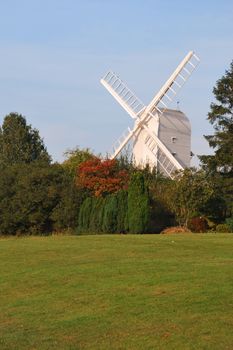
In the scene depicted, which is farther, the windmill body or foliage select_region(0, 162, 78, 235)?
A: the windmill body

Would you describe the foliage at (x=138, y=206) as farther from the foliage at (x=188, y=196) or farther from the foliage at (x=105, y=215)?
the foliage at (x=188, y=196)

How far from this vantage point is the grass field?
7.71 m

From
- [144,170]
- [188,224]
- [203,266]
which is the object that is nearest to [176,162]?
[144,170]

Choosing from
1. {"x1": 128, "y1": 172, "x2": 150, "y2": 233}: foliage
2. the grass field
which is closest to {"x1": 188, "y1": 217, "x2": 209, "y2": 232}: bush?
{"x1": 128, "y1": 172, "x2": 150, "y2": 233}: foliage

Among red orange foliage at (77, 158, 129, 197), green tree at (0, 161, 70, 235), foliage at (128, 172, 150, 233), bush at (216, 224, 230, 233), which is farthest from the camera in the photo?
red orange foliage at (77, 158, 129, 197)

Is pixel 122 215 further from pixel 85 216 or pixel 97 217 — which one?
pixel 85 216

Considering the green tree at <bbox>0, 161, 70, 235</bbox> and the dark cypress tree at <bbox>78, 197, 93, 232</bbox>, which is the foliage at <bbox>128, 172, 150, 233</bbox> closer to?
the dark cypress tree at <bbox>78, 197, 93, 232</bbox>

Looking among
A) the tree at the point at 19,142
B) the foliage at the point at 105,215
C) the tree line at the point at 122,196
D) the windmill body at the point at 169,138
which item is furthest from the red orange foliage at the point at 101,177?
the tree at the point at 19,142

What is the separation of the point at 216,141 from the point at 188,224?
7.78 meters

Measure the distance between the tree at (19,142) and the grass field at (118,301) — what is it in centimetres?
3596

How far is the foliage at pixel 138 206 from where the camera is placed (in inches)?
1227

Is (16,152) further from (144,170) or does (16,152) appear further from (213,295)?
(213,295)

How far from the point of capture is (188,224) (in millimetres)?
32844

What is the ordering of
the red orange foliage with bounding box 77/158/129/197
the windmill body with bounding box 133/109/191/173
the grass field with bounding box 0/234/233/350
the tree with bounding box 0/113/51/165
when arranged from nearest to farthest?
the grass field with bounding box 0/234/233/350 → the red orange foliage with bounding box 77/158/129/197 → the windmill body with bounding box 133/109/191/173 → the tree with bounding box 0/113/51/165
